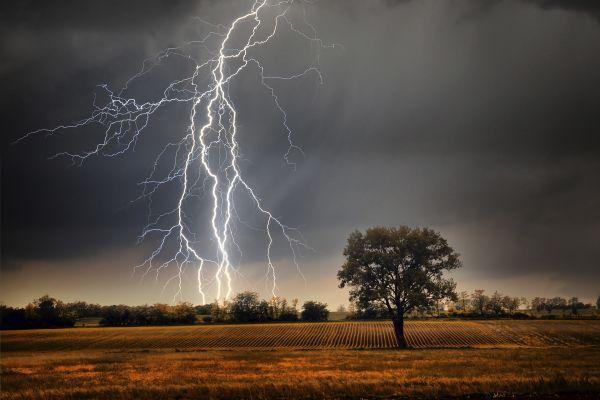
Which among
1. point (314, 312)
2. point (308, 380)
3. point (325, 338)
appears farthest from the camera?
point (314, 312)

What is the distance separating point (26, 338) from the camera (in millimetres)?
A: 52656

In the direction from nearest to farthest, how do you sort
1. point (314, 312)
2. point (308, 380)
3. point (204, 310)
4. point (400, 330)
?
point (308, 380) → point (400, 330) → point (314, 312) → point (204, 310)

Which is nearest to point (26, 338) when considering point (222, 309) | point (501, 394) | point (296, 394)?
point (222, 309)

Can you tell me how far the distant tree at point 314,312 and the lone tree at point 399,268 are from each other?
38838 millimetres

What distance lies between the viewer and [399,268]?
3688cm

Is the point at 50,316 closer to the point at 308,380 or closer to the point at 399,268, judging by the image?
the point at 399,268

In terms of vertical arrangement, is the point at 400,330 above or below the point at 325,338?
above

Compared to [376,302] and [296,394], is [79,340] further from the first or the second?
[296,394]

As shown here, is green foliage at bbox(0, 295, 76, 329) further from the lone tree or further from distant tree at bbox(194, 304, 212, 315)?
the lone tree

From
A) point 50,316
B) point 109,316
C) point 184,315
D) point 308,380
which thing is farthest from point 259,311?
point 308,380

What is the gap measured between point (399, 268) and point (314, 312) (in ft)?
132

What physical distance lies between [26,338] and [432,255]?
48144 mm

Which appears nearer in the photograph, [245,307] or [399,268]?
[399,268]

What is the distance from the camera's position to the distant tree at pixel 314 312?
244 ft
